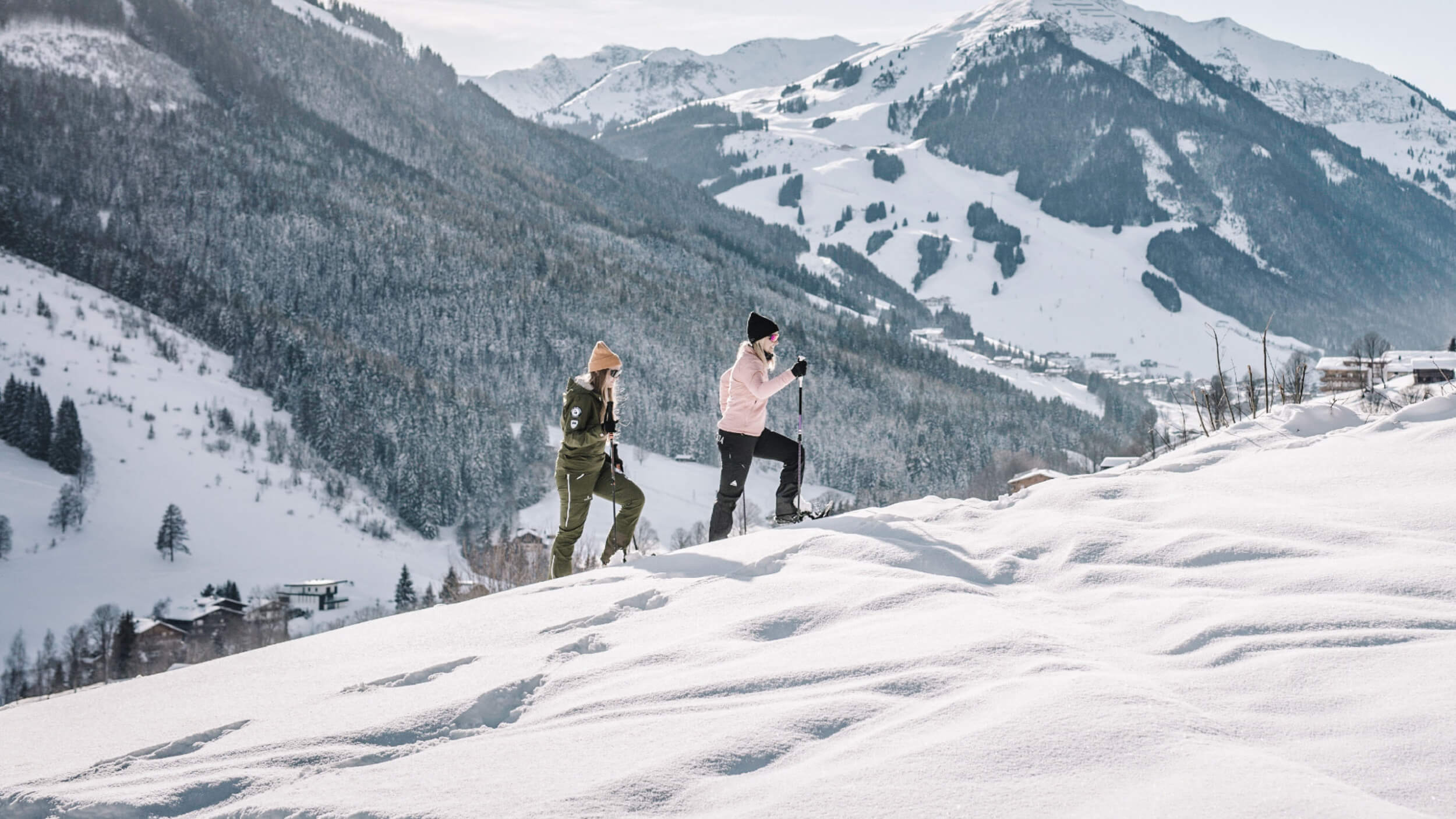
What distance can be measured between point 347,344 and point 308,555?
39.8 meters

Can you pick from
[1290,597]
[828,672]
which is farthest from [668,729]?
[1290,597]

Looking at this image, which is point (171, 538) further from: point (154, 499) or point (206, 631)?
point (206, 631)

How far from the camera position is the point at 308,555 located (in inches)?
2965

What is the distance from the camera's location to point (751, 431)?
8.16 metres

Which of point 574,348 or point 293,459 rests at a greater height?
point 574,348

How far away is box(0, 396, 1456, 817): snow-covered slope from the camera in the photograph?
9.47 ft

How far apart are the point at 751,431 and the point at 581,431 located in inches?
57.7

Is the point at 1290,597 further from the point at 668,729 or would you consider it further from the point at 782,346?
the point at 782,346

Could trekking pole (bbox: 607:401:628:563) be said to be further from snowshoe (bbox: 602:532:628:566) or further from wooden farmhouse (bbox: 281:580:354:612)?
wooden farmhouse (bbox: 281:580:354:612)

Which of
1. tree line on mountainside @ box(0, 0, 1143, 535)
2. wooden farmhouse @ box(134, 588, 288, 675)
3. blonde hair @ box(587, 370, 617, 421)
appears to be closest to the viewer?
blonde hair @ box(587, 370, 617, 421)

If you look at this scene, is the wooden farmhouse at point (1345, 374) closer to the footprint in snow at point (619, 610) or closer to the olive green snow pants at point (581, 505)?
the olive green snow pants at point (581, 505)

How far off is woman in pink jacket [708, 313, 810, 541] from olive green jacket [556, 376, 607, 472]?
105 centimetres

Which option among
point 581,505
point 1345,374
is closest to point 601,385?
point 581,505

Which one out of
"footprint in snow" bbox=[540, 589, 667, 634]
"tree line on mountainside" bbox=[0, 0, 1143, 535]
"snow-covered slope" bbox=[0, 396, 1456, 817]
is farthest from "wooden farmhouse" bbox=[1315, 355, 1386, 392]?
"tree line on mountainside" bbox=[0, 0, 1143, 535]
